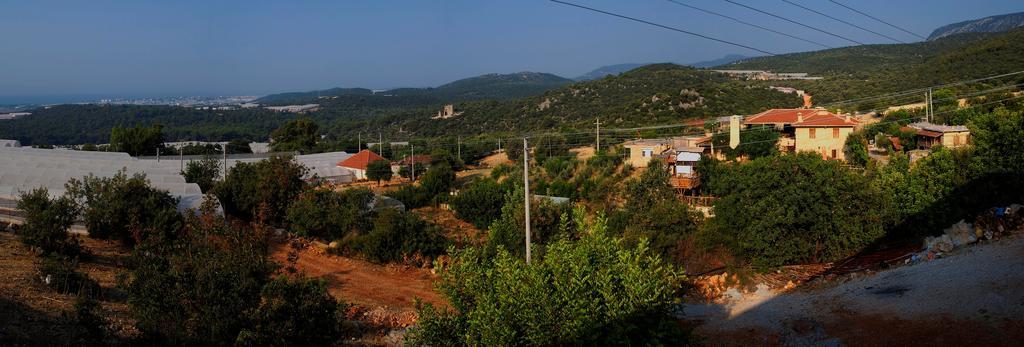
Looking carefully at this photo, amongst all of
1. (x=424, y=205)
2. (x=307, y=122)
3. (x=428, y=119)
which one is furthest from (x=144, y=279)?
(x=428, y=119)

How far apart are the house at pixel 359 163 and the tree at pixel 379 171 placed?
3.25 feet

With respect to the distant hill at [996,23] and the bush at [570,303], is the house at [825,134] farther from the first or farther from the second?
the distant hill at [996,23]

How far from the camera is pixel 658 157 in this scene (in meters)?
25.6

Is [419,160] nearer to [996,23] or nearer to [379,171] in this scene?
[379,171]

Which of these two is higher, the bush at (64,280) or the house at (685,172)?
the house at (685,172)

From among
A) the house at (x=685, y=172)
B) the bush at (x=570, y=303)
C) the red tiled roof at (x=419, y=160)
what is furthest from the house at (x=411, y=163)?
the bush at (x=570, y=303)

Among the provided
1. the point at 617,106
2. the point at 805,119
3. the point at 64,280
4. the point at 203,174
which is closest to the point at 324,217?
the point at 64,280

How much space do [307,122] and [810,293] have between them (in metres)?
45.1

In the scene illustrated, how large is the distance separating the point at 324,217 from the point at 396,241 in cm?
290

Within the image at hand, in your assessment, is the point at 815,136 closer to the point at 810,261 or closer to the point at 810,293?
the point at 810,261

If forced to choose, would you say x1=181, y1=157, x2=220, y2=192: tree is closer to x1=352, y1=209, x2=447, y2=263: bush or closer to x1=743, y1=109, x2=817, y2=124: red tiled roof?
x1=352, y1=209, x2=447, y2=263: bush

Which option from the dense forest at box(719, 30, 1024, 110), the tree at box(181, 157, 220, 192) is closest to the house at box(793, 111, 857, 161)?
the dense forest at box(719, 30, 1024, 110)

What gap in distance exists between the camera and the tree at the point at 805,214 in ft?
46.9

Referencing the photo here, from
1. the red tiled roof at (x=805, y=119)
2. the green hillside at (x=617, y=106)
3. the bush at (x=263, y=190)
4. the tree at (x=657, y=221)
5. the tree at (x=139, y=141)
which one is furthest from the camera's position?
the green hillside at (x=617, y=106)
